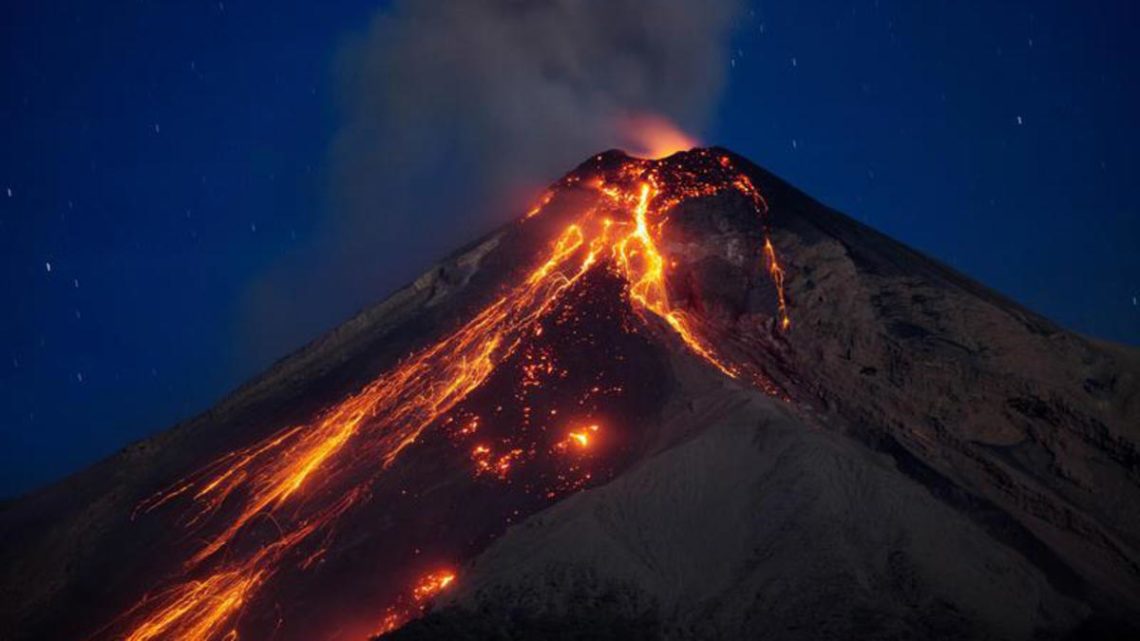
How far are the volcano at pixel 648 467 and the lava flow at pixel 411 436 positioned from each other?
7 centimetres

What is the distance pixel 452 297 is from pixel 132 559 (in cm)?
908

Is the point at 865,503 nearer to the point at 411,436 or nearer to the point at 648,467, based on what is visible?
the point at 648,467

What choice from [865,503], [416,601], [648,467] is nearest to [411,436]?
[416,601]

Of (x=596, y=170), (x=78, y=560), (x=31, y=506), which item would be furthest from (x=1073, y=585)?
(x=31, y=506)

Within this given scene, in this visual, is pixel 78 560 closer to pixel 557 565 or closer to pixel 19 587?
pixel 19 587

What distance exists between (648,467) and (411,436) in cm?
508

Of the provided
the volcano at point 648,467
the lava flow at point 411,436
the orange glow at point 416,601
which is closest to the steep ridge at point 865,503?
the volcano at point 648,467

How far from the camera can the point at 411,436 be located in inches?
626

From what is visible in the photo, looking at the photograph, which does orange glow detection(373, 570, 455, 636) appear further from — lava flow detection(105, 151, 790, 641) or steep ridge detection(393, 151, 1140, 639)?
steep ridge detection(393, 151, 1140, 639)

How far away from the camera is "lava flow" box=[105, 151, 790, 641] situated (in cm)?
1397

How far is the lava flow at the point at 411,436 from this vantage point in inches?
550

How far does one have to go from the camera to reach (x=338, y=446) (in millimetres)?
16828

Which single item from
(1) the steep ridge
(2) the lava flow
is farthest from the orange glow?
(1) the steep ridge

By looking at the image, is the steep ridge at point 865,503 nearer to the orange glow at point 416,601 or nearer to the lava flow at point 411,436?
the orange glow at point 416,601
